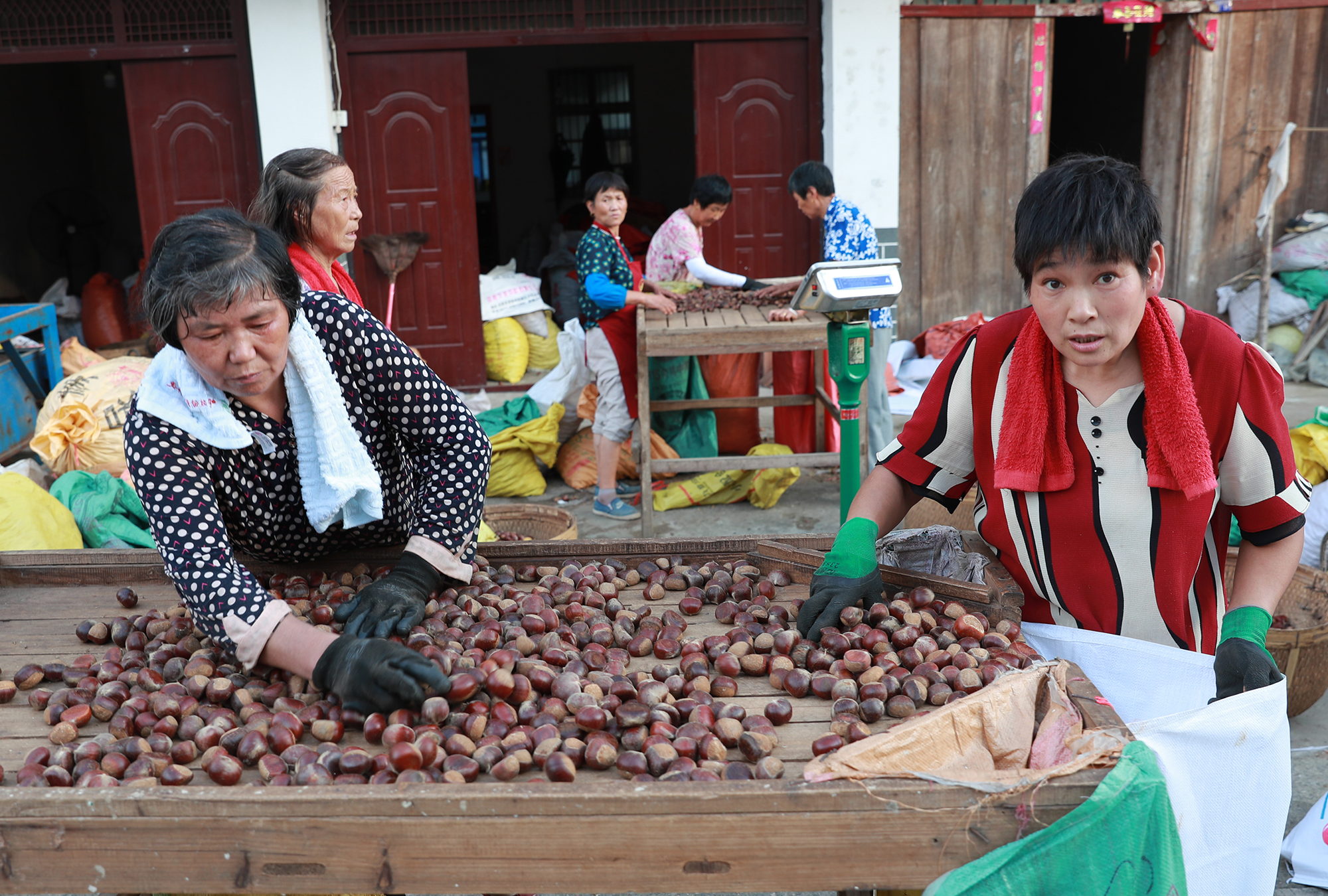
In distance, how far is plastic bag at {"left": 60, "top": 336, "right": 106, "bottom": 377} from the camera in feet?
19.5

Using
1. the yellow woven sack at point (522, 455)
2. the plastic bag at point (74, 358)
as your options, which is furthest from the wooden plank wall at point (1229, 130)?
the plastic bag at point (74, 358)

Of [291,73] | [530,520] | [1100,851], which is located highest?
[291,73]

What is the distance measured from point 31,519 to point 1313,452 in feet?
15.1

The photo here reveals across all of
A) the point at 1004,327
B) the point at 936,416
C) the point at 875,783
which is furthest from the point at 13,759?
the point at 1004,327

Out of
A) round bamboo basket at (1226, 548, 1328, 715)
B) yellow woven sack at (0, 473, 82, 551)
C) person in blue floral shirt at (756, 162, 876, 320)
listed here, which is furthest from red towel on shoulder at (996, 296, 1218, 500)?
person in blue floral shirt at (756, 162, 876, 320)

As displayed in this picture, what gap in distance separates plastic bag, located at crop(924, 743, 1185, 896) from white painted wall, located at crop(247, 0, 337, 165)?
5.88 metres

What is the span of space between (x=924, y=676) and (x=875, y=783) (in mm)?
302

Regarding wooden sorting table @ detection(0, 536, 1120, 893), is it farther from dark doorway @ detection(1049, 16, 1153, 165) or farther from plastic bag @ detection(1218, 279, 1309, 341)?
dark doorway @ detection(1049, 16, 1153, 165)

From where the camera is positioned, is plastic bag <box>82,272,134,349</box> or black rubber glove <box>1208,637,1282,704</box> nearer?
black rubber glove <box>1208,637,1282,704</box>

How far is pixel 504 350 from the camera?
727 centimetres

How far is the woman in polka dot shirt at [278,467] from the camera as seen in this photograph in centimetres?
157

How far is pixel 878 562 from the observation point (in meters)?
1.92

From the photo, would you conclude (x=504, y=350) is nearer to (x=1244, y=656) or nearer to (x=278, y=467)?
(x=278, y=467)

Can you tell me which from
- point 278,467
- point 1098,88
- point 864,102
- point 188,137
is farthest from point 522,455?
point 1098,88
